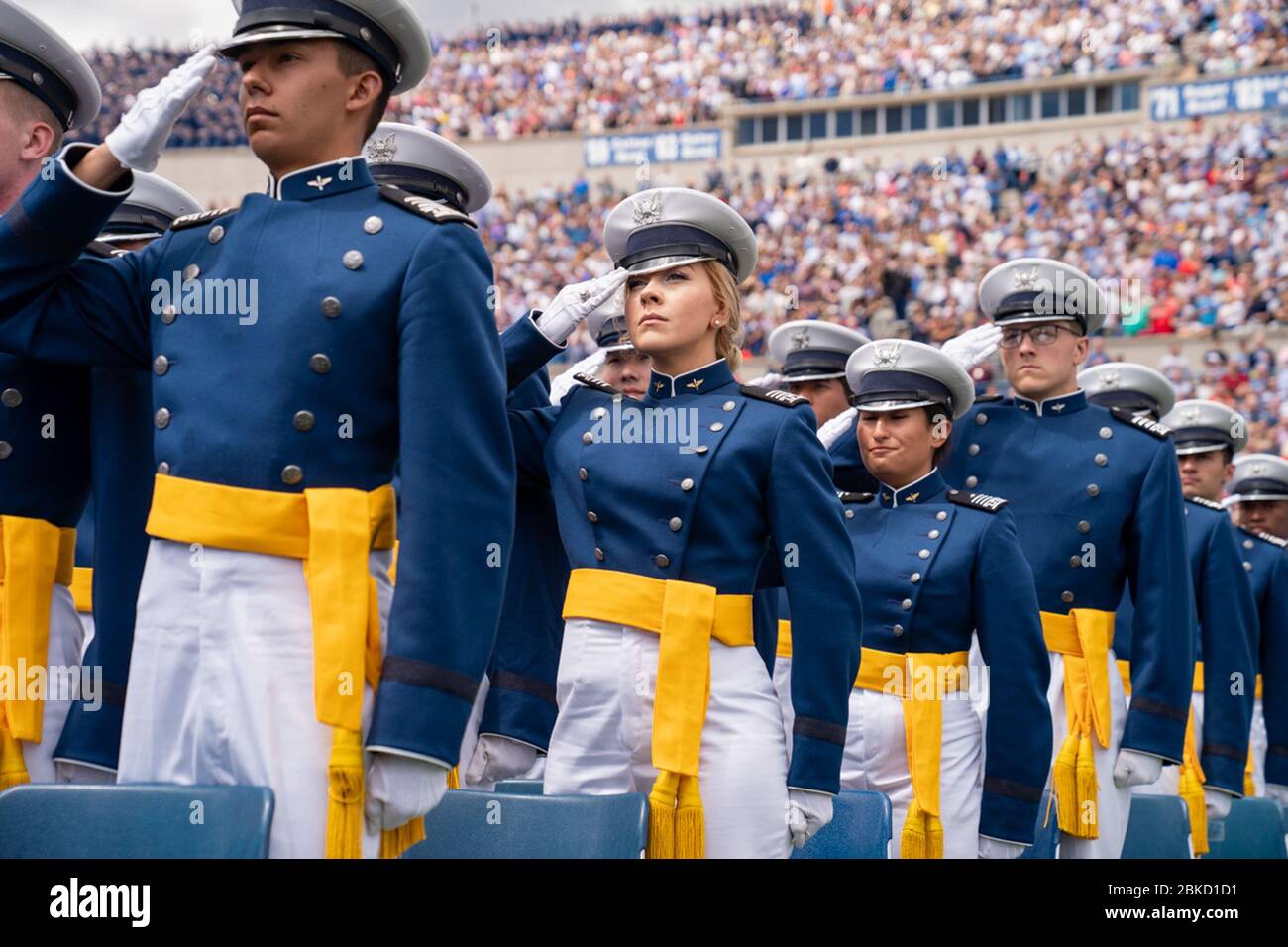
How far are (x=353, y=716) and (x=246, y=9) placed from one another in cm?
121

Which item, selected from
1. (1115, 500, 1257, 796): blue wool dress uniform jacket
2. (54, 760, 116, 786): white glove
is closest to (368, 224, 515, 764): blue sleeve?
(54, 760, 116, 786): white glove

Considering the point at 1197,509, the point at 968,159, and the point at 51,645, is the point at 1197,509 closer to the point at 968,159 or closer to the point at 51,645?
the point at 51,645

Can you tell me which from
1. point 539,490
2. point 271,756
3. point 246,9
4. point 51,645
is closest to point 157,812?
point 271,756

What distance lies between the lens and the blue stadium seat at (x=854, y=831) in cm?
464

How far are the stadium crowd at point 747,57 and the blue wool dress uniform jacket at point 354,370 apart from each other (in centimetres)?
2994

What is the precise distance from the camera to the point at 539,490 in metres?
5.04

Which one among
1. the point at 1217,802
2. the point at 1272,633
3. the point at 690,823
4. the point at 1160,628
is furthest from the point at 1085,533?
the point at 1272,633

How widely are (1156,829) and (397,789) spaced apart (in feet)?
14.6

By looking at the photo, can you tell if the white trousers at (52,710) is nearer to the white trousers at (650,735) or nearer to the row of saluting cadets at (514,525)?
the row of saluting cadets at (514,525)

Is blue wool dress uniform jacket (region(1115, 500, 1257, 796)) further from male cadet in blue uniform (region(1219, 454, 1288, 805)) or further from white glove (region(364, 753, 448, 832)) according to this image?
white glove (region(364, 753, 448, 832))

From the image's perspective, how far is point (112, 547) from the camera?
3557 mm

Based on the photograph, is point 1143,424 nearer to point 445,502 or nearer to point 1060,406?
point 1060,406

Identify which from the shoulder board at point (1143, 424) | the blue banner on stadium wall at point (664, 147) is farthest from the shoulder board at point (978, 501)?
the blue banner on stadium wall at point (664, 147)

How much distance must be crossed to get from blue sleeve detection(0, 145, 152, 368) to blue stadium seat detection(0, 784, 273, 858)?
2.82 feet
